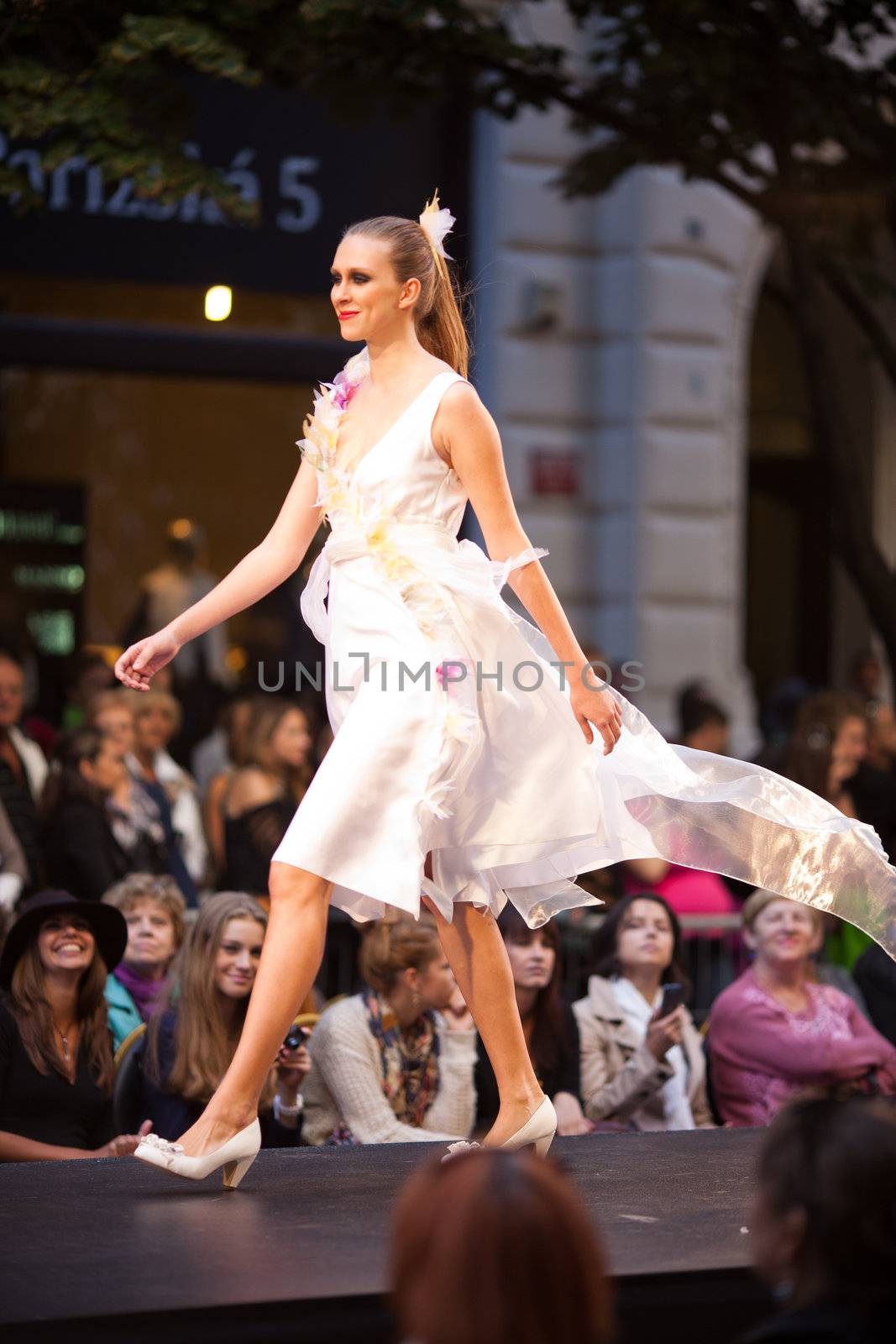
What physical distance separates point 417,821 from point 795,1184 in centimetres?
153

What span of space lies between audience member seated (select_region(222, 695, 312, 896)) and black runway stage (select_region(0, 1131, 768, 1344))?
245cm

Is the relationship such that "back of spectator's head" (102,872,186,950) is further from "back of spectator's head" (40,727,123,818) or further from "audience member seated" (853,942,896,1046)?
"audience member seated" (853,942,896,1046)

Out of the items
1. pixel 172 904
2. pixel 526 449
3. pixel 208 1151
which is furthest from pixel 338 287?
pixel 526 449

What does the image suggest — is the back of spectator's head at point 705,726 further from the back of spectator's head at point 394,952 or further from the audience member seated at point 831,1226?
the audience member seated at point 831,1226

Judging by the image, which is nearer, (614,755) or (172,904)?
(614,755)

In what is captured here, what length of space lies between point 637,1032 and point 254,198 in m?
5.07

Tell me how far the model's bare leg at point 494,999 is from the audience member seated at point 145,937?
173cm

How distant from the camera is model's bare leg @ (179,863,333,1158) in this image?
3.60 meters

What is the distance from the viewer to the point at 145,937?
5609 millimetres

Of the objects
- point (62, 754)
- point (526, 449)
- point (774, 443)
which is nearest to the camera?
point (62, 754)

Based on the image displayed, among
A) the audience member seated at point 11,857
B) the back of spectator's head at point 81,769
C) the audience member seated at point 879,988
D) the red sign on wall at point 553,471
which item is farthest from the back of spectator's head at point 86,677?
the audience member seated at point 879,988

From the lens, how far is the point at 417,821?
3.71 metres

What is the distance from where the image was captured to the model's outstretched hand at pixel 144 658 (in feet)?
12.4

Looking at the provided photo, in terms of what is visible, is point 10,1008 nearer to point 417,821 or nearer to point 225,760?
point 417,821
